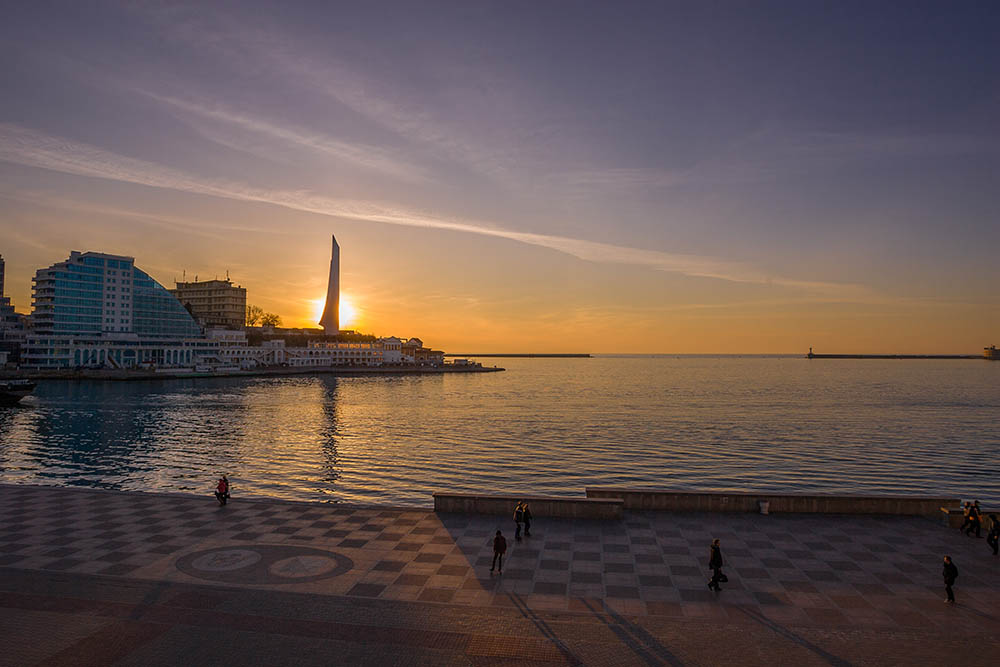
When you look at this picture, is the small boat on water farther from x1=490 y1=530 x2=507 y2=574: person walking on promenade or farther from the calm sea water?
x1=490 y1=530 x2=507 y2=574: person walking on promenade

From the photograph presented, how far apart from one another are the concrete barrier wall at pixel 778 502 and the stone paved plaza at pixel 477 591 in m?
0.69

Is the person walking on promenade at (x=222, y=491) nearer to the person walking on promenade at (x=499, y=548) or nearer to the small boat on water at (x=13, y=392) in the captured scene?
the person walking on promenade at (x=499, y=548)

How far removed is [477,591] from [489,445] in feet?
146

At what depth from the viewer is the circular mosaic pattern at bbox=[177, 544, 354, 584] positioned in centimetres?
1834

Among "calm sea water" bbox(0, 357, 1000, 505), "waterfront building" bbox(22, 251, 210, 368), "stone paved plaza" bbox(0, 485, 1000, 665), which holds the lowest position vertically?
"calm sea water" bbox(0, 357, 1000, 505)

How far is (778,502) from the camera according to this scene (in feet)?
82.6

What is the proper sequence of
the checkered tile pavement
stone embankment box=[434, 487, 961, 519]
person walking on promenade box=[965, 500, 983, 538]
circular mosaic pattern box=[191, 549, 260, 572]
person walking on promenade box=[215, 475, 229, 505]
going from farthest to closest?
person walking on promenade box=[215, 475, 229, 505]
stone embankment box=[434, 487, 961, 519]
person walking on promenade box=[965, 500, 983, 538]
circular mosaic pattern box=[191, 549, 260, 572]
the checkered tile pavement

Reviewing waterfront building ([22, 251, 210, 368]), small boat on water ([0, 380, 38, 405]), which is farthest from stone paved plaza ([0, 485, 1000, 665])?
waterfront building ([22, 251, 210, 368])

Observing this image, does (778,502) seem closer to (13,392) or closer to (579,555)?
(579,555)

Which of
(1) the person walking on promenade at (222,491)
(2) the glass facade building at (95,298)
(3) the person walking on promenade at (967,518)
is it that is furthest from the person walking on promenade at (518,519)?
(2) the glass facade building at (95,298)

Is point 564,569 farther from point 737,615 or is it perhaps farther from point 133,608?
point 133,608

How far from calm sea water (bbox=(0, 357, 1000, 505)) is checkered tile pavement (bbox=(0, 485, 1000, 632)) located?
46.9 feet

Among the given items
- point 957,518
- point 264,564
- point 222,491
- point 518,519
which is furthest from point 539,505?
point 957,518

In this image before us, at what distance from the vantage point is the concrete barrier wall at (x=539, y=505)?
2425 centimetres
